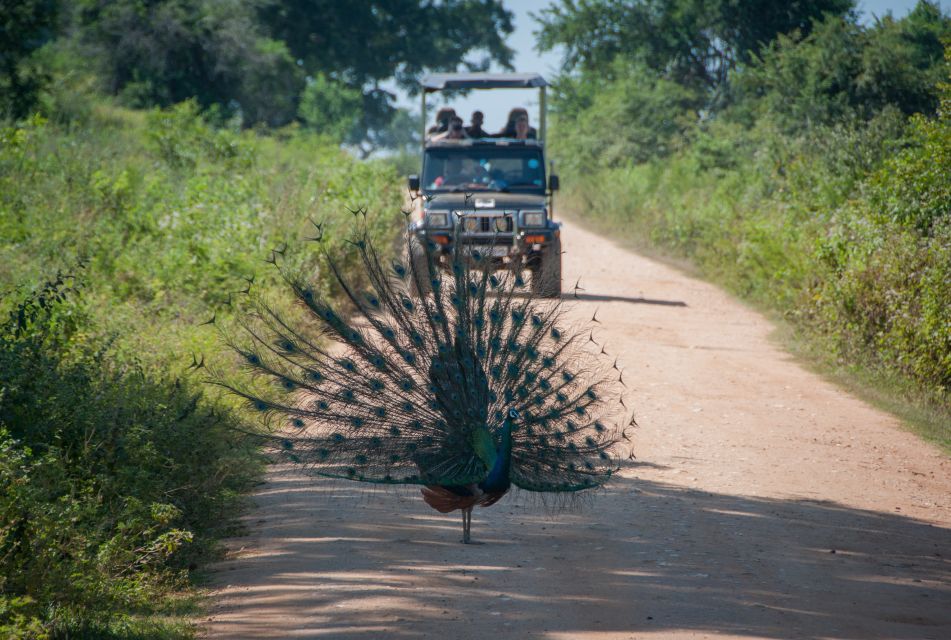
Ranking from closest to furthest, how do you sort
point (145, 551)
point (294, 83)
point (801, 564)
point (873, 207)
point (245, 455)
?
1. point (145, 551)
2. point (801, 564)
3. point (245, 455)
4. point (873, 207)
5. point (294, 83)

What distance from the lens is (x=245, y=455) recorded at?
838 centimetres

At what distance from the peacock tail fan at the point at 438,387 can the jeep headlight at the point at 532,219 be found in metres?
9.14

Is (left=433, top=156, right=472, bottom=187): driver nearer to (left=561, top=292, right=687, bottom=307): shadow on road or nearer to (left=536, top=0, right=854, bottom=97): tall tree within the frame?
(left=561, top=292, right=687, bottom=307): shadow on road

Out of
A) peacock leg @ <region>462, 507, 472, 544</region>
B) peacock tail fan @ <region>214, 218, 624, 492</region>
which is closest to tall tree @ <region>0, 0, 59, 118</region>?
peacock tail fan @ <region>214, 218, 624, 492</region>

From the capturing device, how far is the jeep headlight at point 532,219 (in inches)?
644

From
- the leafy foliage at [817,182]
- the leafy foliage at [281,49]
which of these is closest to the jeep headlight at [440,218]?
the leafy foliage at [817,182]

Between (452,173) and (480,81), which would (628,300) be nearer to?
→ (452,173)

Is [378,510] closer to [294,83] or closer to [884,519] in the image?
[884,519]

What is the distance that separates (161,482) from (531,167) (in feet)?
38.9

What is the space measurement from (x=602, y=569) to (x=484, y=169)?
11746 mm

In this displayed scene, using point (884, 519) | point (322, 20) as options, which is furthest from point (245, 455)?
point (322, 20)

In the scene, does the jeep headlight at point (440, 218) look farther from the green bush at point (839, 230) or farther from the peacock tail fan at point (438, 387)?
the peacock tail fan at point (438, 387)

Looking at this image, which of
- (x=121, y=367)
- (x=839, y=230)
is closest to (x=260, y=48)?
(x=839, y=230)

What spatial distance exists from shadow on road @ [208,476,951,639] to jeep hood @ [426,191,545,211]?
28.9 feet
